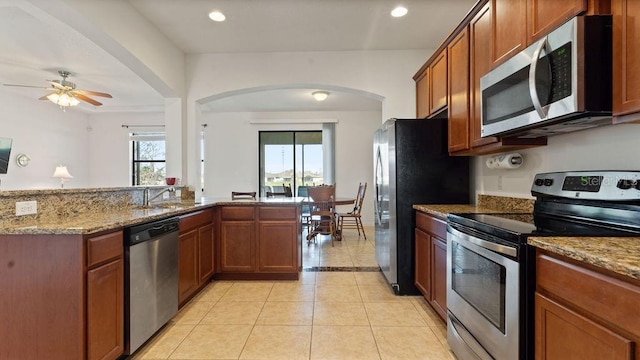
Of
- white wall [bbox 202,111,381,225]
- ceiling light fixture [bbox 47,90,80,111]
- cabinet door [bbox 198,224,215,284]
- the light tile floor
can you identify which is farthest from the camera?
white wall [bbox 202,111,381,225]

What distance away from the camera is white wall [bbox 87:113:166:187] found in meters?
6.85

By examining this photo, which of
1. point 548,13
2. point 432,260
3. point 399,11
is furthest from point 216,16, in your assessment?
point 432,260

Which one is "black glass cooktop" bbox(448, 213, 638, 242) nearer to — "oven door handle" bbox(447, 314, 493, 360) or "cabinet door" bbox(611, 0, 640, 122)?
"cabinet door" bbox(611, 0, 640, 122)

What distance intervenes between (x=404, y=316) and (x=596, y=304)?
160 centimetres

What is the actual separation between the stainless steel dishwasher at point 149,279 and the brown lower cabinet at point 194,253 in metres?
0.18

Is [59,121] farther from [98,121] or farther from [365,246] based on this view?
[365,246]

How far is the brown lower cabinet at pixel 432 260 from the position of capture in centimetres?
211

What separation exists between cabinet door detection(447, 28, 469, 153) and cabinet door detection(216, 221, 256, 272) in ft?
6.98

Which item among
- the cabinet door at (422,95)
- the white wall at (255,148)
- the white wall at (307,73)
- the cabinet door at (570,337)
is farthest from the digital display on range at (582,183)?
the white wall at (255,148)

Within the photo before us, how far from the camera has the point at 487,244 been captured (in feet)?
4.72

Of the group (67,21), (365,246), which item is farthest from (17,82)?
(365,246)

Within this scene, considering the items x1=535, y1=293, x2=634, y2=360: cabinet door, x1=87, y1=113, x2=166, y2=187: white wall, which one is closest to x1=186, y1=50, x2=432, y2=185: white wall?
x1=535, y1=293, x2=634, y2=360: cabinet door

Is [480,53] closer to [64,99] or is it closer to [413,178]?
[413,178]

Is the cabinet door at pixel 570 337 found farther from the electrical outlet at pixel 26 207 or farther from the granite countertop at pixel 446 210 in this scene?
the electrical outlet at pixel 26 207
